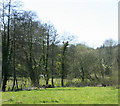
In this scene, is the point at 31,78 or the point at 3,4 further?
the point at 31,78

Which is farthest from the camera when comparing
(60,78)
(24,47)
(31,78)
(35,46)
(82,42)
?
(82,42)

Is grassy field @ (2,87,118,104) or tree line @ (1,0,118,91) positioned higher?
tree line @ (1,0,118,91)

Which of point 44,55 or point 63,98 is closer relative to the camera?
point 63,98

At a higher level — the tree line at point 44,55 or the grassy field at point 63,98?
the tree line at point 44,55

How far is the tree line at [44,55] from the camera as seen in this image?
14.0 m

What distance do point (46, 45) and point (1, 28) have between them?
906cm

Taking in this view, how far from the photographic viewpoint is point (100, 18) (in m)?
14.0

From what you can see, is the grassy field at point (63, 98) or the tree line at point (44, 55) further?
the tree line at point (44, 55)

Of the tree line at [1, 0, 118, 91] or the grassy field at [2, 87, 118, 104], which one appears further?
the tree line at [1, 0, 118, 91]

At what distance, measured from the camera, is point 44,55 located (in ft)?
68.0

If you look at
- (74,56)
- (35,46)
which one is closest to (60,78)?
(74,56)

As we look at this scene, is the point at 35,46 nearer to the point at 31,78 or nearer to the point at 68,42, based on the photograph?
the point at 31,78

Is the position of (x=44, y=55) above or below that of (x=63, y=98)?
above

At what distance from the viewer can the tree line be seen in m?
14.0
